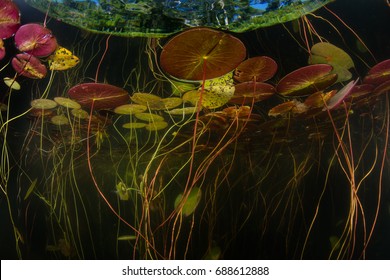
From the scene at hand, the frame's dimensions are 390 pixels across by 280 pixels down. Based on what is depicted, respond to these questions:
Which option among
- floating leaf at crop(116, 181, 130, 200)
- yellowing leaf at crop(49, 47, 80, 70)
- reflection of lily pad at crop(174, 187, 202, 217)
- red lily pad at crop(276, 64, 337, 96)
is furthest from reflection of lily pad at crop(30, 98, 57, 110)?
red lily pad at crop(276, 64, 337, 96)

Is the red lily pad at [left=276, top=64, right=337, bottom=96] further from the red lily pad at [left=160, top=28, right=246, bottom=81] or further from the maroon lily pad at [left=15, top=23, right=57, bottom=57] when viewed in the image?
the maroon lily pad at [left=15, top=23, right=57, bottom=57]

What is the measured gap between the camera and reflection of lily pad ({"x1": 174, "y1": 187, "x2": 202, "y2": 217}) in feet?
3.83

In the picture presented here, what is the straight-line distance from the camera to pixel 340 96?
1.08 m

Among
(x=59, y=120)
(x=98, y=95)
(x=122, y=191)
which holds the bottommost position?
(x=122, y=191)

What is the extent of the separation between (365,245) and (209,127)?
73 cm

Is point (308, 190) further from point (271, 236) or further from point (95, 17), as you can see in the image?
point (95, 17)

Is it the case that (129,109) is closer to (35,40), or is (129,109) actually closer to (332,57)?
(35,40)

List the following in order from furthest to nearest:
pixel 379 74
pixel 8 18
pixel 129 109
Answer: pixel 129 109, pixel 379 74, pixel 8 18

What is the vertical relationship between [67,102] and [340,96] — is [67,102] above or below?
below

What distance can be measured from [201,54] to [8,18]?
23.7 inches

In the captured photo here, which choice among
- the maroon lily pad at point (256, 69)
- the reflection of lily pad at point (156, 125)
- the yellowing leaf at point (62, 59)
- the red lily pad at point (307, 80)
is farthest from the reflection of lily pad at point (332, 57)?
the yellowing leaf at point (62, 59)

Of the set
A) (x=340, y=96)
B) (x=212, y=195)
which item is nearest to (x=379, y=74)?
(x=340, y=96)

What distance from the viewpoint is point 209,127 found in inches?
45.4

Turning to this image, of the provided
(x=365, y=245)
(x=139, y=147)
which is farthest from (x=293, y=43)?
(x=365, y=245)
